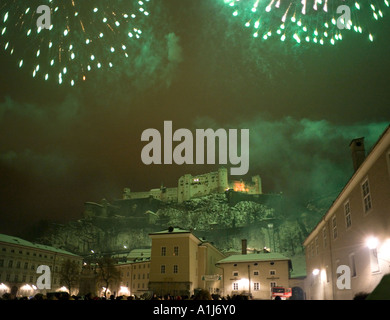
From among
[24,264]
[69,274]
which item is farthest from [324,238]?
[24,264]

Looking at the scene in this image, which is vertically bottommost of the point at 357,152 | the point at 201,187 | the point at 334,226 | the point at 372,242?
the point at 372,242

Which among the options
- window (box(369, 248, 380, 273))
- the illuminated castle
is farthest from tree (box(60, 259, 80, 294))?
the illuminated castle

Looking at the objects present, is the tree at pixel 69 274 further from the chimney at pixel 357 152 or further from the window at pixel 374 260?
the window at pixel 374 260

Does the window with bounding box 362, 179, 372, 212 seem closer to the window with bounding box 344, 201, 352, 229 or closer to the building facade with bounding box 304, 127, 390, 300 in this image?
the building facade with bounding box 304, 127, 390, 300

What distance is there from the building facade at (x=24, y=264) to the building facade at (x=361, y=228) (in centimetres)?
5125

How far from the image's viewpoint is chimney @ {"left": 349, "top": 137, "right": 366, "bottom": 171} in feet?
67.4

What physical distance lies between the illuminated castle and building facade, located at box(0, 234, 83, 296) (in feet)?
263

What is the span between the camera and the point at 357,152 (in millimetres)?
20578

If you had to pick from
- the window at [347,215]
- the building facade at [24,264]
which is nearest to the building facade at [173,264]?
the window at [347,215]

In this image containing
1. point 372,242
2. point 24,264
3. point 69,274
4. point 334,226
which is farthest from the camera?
point 69,274

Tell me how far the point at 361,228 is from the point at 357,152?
5838 millimetres

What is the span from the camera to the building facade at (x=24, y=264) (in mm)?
61281

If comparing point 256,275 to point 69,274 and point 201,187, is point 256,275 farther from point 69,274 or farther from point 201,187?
point 201,187
